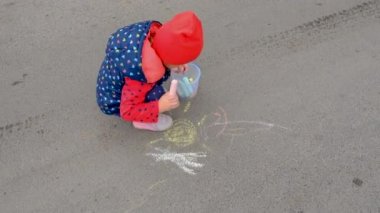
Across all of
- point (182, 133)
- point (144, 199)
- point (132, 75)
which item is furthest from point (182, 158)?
point (132, 75)

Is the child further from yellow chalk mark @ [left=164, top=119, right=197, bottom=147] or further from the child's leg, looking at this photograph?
yellow chalk mark @ [left=164, top=119, right=197, bottom=147]

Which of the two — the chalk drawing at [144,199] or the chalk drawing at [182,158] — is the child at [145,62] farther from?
the chalk drawing at [144,199]

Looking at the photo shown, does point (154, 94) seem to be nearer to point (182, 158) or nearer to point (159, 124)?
point (159, 124)

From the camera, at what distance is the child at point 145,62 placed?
5.64ft

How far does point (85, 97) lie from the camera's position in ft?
7.76

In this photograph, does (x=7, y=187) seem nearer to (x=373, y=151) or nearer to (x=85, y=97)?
(x=85, y=97)

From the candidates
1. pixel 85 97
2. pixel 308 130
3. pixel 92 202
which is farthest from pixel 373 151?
pixel 85 97

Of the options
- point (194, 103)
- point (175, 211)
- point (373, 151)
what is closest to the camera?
point (175, 211)

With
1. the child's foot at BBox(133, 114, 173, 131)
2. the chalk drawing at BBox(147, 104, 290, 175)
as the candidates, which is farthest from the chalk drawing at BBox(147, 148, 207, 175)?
the child's foot at BBox(133, 114, 173, 131)

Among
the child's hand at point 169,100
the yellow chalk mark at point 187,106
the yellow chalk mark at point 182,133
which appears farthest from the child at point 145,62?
the yellow chalk mark at point 187,106

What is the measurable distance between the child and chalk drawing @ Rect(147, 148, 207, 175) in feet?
0.55

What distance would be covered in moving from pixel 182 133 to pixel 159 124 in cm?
13

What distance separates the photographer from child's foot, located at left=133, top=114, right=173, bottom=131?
2156 millimetres

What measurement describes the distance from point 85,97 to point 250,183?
1.03m
